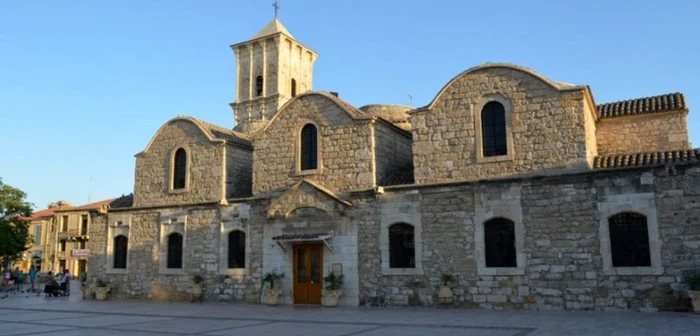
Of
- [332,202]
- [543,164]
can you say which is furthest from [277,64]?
[543,164]

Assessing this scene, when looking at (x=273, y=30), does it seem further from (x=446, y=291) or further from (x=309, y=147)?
(x=446, y=291)

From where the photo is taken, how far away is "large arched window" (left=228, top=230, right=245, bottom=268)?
1873 cm

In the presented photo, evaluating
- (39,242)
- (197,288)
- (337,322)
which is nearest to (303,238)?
(197,288)

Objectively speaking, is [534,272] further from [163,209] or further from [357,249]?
[163,209]

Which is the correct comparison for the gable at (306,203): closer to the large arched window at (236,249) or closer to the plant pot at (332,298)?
the large arched window at (236,249)

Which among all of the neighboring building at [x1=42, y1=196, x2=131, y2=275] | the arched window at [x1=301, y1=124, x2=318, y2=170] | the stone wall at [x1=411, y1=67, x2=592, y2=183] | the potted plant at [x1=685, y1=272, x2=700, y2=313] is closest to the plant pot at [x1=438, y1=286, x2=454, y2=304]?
the stone wall at [x1=411, y1=67, x2=592, y2=183]

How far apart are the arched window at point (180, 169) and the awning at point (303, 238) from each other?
5.19 meters

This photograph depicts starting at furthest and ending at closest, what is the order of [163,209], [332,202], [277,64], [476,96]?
[277,64] < [163,209] < [332,202] < [476,96]

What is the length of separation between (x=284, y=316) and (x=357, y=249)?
11.3ft

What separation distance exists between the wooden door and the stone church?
0.15 feet

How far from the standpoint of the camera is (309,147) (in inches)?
720

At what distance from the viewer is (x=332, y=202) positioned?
55.5 feet

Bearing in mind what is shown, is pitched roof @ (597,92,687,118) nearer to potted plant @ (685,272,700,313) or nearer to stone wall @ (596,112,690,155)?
stone wall @ (596,112,690,155)

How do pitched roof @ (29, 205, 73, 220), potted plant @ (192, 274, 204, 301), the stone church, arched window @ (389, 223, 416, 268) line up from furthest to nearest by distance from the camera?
pitched roof @ (29, 205, 73, 220) < potted plant @ (192, 274, 204, 301) < arched window @ (389, 223, 416, 268) < the stone church
